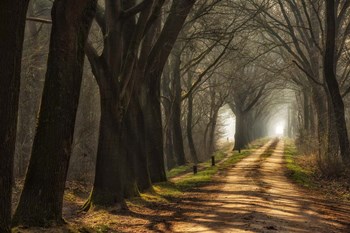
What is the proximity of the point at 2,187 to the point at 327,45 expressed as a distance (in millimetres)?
14565

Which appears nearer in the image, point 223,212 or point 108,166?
point 223,212

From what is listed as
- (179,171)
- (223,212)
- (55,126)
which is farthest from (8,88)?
(179,171)

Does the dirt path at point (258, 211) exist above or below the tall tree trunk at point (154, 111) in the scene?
below

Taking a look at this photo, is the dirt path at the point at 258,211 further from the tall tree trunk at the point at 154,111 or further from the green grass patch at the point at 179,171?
the green grass patch at the point at 179,171

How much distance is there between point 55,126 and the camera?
25.6ft

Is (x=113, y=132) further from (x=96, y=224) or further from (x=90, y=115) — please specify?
(x=90, y=115)

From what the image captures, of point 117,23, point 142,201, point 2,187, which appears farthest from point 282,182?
point 2,187

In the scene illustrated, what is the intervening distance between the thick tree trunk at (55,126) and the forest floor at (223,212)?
0.51 metres

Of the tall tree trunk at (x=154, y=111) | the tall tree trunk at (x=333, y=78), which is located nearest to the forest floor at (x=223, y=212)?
the tall tree trunk at (x=154, y=111)

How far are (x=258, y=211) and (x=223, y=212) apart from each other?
2.86 ft

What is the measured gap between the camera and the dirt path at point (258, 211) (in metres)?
8.74

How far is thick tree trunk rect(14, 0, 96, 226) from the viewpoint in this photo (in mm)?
7668

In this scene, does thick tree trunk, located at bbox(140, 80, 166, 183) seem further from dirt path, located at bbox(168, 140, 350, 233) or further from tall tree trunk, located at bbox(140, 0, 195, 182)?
dirt path, located at bbox(168, 140, 350, 233)

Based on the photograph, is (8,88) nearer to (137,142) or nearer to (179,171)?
(137,142)
